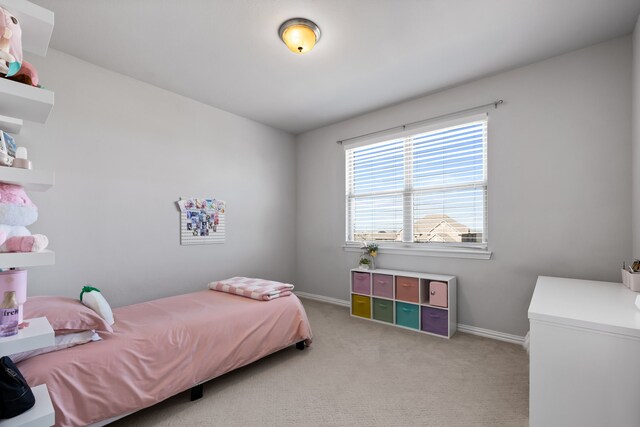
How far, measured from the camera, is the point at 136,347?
1.84m

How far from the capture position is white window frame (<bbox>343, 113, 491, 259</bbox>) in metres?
3.18

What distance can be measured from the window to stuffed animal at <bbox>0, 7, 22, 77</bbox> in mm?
3373

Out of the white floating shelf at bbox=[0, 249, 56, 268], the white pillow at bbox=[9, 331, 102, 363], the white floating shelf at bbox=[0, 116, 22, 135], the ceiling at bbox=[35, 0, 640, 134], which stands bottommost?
the white pillow at bbox=[9, 331, 102, 363]

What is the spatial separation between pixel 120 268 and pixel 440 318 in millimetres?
3195

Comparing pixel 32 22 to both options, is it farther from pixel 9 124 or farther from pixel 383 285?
pixel 383 285

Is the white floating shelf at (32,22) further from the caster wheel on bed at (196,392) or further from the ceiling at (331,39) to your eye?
the caster wheel on bed at (196,392)

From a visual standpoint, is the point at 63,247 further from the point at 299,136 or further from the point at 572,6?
the point at 572,6

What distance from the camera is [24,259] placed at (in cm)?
92

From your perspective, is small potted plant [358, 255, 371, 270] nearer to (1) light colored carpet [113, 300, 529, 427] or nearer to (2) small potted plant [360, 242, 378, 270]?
(2) small potted plant [360, 242, 378, 270]

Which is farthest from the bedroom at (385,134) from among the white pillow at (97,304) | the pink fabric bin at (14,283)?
the pink fabric bin at (14,283)

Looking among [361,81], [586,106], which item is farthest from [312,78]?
[586,106]

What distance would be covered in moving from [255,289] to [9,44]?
7.43 feet

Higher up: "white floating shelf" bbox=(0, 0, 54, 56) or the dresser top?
"white floating shelf" bbox=(0, 0, 54, 56)

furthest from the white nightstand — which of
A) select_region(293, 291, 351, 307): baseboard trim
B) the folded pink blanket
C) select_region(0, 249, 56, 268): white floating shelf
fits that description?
select_region(293, 291, 351, 307): baseboard trim
